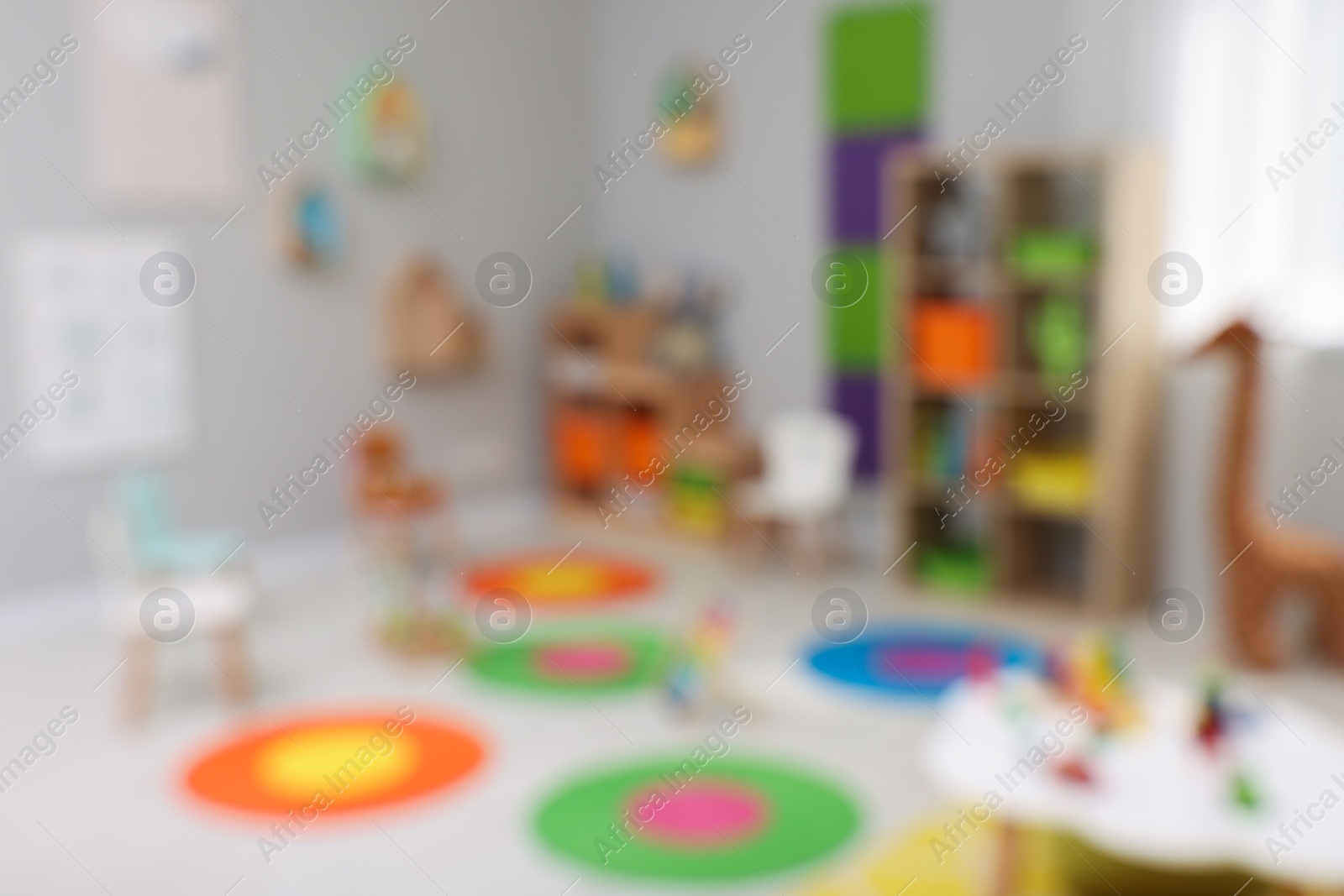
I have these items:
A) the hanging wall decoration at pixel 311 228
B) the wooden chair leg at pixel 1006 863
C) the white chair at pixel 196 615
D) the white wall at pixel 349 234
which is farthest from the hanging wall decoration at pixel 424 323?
the wooden chair leg at pixel 1006 863

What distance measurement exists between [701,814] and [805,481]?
2352 mm

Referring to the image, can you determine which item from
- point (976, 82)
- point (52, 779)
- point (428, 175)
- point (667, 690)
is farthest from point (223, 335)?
point (976, 82)

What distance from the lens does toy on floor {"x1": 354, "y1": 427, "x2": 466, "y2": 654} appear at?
423cm

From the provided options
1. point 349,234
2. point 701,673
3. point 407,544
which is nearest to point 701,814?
point 701,673

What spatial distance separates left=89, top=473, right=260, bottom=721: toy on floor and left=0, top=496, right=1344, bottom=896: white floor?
111 mm

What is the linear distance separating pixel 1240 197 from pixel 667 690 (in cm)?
258

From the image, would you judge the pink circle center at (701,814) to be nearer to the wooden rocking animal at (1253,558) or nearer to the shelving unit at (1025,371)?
the wooden rocking animal at (1253,558)

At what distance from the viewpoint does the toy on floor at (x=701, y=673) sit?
3.62 m

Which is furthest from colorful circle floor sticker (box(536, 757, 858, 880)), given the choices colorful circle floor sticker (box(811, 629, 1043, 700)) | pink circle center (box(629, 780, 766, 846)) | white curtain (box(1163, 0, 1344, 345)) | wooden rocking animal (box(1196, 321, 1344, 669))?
white curtain (box(1163, 0, 1344, 345))

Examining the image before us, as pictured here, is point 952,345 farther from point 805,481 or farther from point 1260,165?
point 1260,165

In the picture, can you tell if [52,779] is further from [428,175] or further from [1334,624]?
[1334,624]

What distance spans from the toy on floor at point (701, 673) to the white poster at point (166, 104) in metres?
2.75

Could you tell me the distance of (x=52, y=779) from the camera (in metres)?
3.27

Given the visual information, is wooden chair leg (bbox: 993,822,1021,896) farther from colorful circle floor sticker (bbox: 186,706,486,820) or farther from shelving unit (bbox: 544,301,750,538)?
shelving unit (bbox: 544,301,750,538)
